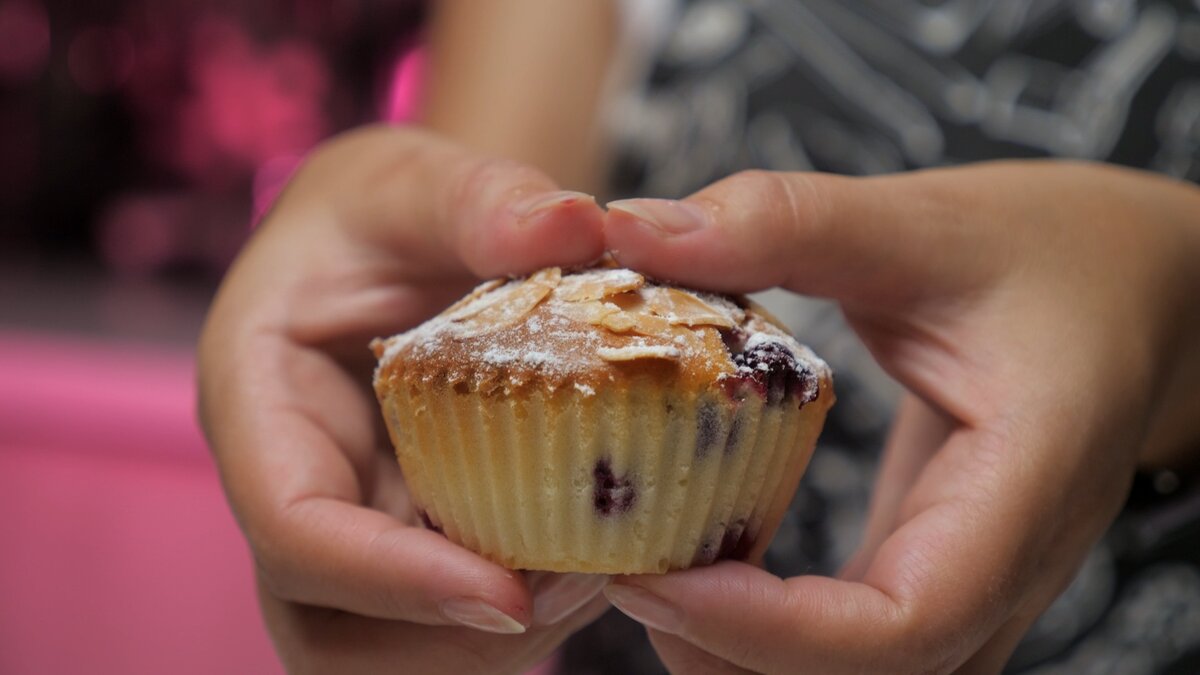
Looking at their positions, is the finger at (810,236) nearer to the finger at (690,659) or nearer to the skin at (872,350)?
the skin at (872,350)

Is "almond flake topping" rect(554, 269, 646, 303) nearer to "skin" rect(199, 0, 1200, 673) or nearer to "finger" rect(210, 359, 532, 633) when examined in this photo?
"skin" rect(199, 0, 1200, 673)

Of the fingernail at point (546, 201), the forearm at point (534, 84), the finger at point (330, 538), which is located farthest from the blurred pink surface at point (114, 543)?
the fingernail at point (546, 201)

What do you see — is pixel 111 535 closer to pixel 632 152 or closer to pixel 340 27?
pixel 632 152

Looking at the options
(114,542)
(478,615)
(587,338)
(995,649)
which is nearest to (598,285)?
(587,338)

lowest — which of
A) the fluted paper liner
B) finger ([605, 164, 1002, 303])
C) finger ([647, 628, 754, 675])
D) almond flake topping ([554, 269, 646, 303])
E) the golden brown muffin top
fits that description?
finger ([647, 628, 754, 675])

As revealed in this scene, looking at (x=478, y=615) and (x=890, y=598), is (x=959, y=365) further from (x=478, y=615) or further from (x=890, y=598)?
(x=478, y=615)

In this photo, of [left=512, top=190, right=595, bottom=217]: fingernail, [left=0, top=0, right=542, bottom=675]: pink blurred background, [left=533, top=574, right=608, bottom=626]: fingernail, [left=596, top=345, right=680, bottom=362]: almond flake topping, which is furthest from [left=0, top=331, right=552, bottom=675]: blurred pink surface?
[left=596, top=345, right=680, bottom=362]: almond flake topping
